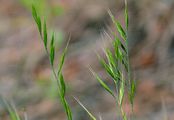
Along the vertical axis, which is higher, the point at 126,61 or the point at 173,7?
the point at 126,61

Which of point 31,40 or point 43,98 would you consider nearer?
point 43,98

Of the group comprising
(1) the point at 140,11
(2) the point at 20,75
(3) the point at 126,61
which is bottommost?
(2) the point at 20,75

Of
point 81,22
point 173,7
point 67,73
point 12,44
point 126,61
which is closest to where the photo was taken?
point 126,61

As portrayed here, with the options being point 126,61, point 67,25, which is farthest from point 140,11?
point 126,61

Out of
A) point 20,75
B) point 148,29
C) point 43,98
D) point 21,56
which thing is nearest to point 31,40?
point 21,56

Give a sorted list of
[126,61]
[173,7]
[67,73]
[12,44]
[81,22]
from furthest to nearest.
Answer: [12,44] → [81,22] → [67,73] → [173,7] → [126,61]

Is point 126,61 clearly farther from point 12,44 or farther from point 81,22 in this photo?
point 12,44

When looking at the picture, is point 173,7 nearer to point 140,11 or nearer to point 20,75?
point 140,11
